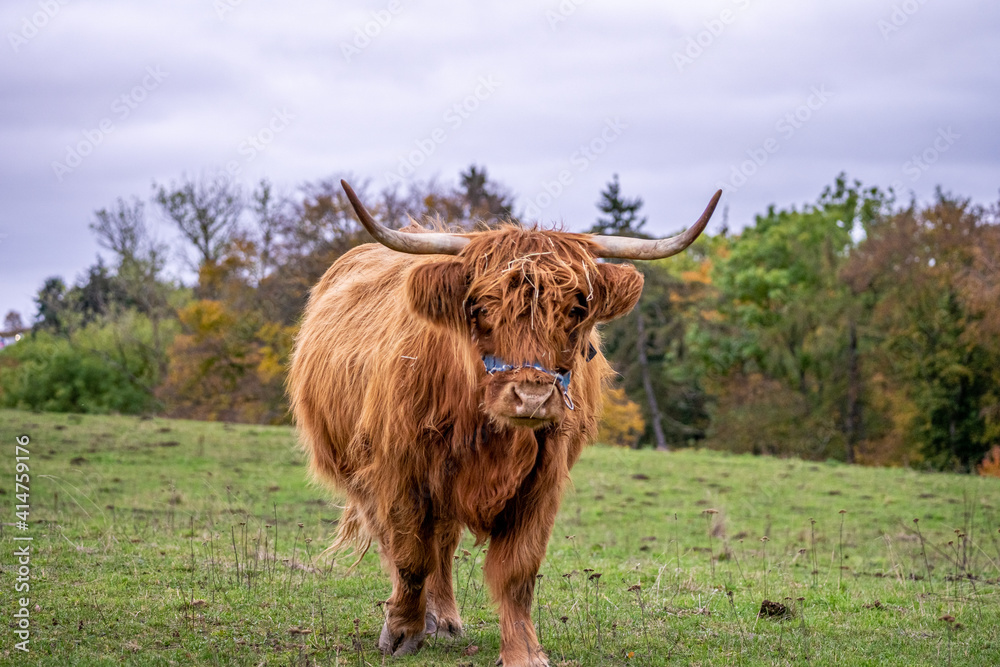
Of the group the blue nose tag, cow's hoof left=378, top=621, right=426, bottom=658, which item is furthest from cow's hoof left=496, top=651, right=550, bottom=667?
the blue nose tag

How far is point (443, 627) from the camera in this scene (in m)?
5.41

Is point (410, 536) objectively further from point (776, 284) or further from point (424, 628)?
point (776, 284)

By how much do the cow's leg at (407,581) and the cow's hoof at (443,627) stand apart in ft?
0.77

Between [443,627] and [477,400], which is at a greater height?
[477,400]

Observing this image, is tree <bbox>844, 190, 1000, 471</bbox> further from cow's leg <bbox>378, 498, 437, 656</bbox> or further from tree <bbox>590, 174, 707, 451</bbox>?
cow's leg <bbox>378, 498, 437, 656</bbox>

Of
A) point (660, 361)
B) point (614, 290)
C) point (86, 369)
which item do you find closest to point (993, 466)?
point (660, 361)

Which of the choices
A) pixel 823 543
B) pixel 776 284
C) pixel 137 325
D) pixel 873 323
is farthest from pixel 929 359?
pixel 137 325

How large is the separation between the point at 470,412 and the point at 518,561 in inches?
32.2

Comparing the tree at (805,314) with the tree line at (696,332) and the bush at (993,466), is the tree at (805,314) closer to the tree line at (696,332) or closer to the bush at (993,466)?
the tree line at (696,332)

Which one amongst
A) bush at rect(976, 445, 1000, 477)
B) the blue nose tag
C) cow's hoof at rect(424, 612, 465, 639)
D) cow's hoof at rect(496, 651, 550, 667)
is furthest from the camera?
bush at rect(976, 445, 1000, 477)

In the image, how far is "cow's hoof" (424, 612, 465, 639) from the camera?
17.6ft

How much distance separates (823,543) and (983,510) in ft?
13.0

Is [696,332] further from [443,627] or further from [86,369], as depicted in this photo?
[443,627]

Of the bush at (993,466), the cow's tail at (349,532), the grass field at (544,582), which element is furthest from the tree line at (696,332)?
the cow's tail at (349,532)
